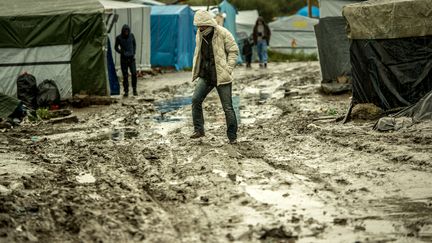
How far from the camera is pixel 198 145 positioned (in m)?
10.4

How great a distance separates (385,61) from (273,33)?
2642cm

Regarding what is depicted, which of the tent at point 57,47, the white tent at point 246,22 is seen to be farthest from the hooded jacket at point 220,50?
the white tent at point 246,22

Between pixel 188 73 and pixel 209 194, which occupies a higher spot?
pixel 209 194

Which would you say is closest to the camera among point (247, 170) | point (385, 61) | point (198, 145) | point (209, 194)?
point (209, 194)

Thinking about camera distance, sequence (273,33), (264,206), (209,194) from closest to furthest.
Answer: (264,206), (209,194), (273,33)

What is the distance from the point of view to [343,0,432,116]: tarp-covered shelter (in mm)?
12320

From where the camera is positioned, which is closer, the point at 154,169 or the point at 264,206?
the point at 264,206

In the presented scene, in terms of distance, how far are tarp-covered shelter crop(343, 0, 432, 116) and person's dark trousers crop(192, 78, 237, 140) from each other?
335 centimetres

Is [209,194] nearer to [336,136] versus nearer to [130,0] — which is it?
[336,136]

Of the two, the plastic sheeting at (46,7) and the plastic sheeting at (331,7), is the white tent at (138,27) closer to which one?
the plastic sheeting at (46,7)

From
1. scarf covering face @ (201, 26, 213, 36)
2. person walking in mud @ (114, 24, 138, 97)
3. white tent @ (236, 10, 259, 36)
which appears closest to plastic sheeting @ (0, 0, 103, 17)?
person walking in mud @ (114, 24, 138, 97)

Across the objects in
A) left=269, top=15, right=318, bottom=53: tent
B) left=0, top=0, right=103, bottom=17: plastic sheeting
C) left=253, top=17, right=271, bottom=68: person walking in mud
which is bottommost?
left=269, top=15, right=318, bottom=53: tent

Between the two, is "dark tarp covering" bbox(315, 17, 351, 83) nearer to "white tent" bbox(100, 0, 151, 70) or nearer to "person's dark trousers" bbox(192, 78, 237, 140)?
"person's dark trousers" bbox(192, 78, 237, 140)

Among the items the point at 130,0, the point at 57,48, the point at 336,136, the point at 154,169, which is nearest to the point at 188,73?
the point at 130,0
